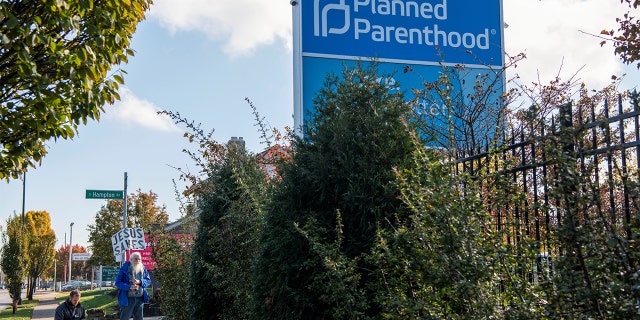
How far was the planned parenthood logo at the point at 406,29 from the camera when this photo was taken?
8.72 m

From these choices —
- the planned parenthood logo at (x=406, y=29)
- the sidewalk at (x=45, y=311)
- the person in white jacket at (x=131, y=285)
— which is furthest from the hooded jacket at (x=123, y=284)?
the planned parenthood logo at (x=406, y=29)

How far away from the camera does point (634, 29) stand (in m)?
8.38

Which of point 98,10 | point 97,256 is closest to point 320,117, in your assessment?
point 98,10

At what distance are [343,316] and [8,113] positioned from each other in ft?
11.4

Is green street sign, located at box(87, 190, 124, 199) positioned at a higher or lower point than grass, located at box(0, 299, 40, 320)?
higher

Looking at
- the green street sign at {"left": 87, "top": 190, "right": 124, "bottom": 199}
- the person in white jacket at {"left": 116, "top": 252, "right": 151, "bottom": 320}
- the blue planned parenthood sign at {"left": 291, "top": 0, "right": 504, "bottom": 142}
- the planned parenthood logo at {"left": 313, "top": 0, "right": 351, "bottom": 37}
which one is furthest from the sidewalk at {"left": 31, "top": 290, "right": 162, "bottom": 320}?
the planned parenthood logo at {"left": 313, "top": 0, "right": 351, "bottom": 37}

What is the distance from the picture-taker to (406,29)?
29.5 feet

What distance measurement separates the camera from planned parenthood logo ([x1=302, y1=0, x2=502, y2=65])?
8719mm

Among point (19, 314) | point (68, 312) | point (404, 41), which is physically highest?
point (404, 41)

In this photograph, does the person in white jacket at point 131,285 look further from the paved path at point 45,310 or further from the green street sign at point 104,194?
the paved path at point 45,310

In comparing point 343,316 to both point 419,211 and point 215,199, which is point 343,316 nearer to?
point 419,211

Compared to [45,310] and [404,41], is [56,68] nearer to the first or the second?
[404,41]

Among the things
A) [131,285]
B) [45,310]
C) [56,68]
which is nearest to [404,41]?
[56,68]

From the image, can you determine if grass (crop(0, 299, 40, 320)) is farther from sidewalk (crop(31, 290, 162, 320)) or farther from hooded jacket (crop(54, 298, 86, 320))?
hooded jacket (crop(54, 298, 86, 320))
